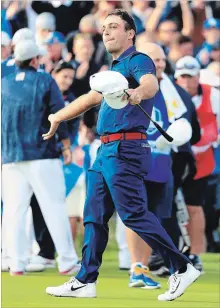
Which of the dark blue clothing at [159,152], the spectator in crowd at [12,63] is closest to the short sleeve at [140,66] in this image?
the dark blue clothing at [159,152]

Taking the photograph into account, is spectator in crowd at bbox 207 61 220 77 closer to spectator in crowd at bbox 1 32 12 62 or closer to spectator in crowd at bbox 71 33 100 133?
→ spectator in crowd at bbox 71 33 100 133

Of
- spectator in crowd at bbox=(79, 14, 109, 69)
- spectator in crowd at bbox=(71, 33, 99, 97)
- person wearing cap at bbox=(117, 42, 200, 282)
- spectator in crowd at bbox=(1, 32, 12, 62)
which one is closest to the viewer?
person wearing cap at bbox=(117, 42, 200, 282)

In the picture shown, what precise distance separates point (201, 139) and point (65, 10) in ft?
18.0

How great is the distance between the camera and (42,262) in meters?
12.2

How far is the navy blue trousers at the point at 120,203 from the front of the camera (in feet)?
28.5

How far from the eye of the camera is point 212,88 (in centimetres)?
1244

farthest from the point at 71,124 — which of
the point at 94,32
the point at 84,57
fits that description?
the point at 94,32

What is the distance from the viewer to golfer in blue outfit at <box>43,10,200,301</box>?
8.67 m

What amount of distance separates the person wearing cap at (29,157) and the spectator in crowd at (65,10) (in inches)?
221

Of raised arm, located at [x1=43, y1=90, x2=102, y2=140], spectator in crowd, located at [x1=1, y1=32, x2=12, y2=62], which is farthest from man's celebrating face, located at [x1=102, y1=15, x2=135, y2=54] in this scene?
spectator in crowd, located at [x1=1, y1=32, x2=12, y2=62]

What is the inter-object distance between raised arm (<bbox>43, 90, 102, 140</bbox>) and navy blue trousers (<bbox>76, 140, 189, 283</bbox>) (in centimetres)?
33

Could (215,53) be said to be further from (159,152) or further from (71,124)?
(159,152)

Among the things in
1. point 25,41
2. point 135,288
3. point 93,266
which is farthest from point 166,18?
point 93,266

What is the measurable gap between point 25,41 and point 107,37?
284 cm
